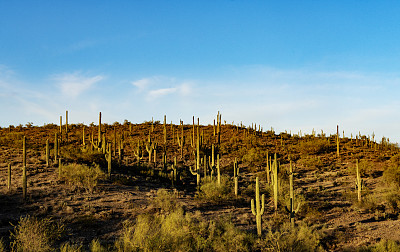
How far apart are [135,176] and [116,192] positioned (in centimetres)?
513

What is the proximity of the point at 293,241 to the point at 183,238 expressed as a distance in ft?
14.2

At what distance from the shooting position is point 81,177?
20.5 meters

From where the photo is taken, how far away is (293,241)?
12.2m

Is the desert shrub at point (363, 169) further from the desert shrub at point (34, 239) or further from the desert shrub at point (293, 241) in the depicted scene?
the desert shrub at point (34, 239)

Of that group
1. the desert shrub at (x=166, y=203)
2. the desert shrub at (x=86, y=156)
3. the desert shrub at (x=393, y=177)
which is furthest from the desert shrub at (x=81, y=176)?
the desert shrub at (x=393, y=177)

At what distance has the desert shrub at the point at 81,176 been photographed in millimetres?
19875

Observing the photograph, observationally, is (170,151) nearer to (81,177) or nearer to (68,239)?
(81,177)

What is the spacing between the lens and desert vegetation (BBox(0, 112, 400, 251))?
39.1 ft

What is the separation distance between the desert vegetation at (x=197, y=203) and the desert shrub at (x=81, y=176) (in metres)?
0.07

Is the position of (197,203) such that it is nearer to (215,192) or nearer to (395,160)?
(215,192)

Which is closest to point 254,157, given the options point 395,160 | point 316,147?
point 316,147

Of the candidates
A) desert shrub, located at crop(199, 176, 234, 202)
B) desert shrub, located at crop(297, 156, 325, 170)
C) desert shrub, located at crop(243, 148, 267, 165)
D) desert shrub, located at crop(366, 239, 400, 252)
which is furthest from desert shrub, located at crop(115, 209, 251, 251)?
desert shrub, located at crop(297, 156, 325, 170)

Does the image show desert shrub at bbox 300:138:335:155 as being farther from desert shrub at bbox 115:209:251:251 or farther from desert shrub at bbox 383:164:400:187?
desert shrub at bbox 115:209:251:251

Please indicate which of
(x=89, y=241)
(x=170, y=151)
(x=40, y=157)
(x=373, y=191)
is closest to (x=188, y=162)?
(x=170, y=151)
